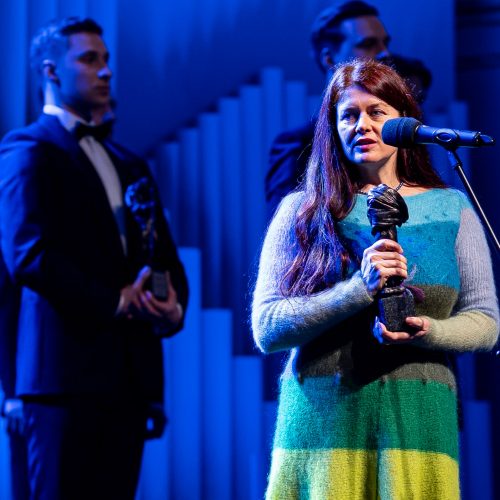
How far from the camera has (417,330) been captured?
2055 millimetres

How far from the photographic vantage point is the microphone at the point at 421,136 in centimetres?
208

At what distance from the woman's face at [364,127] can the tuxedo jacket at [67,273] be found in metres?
1.02

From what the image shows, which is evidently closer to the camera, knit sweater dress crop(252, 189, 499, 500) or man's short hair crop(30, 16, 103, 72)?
knit sweater dress crop(252, 189, 499, 500)

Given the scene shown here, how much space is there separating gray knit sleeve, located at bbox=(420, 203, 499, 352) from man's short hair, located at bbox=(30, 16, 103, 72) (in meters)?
1.76

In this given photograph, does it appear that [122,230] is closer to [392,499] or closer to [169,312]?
[169,312]

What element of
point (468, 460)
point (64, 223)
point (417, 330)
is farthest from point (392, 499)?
point (468, 460)

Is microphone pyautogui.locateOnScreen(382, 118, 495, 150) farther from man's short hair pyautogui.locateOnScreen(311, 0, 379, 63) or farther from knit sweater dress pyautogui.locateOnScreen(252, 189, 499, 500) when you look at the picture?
man's short hair pyautogui.locateOnScreen(311, 0, 379, 63)

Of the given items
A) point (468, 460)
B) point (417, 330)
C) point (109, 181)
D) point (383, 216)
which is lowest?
point (468, 460)

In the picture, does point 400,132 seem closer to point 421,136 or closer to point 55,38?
point 421,136

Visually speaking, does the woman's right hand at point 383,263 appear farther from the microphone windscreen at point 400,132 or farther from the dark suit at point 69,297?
the dark suit at point 69,297

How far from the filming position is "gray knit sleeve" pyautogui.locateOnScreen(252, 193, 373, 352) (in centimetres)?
209

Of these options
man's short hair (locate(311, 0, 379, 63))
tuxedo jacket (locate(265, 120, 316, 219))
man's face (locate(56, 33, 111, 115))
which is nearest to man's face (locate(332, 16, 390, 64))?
man's short hair (locate(311, 0, 379, 63))

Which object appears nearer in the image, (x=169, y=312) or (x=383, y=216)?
(x=383, y=216)

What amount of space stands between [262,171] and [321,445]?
8.37 ft
